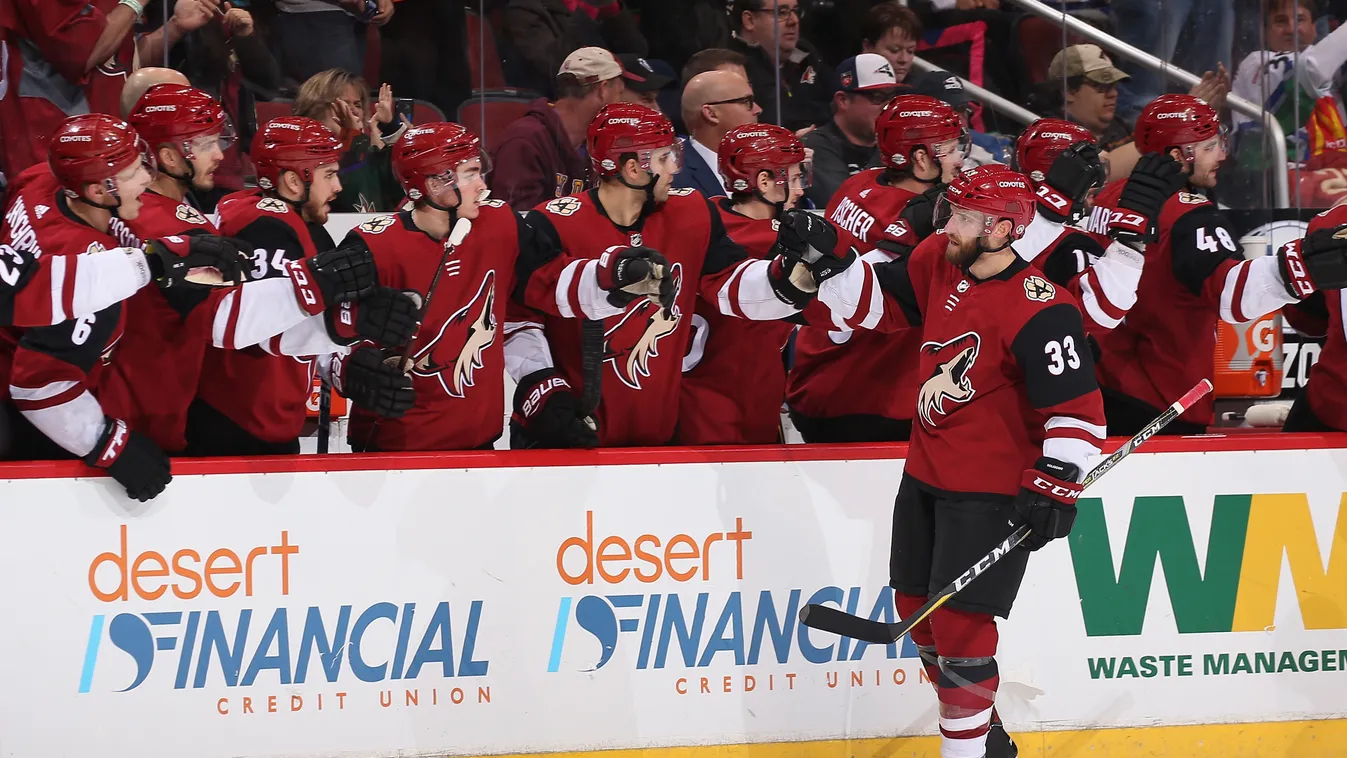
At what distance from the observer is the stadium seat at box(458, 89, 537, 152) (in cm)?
490

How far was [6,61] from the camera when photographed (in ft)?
14.1

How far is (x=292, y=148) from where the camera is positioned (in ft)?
11.6

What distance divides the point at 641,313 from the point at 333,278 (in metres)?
0.82

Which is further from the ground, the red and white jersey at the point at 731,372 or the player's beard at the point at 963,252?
the player's beard at the point at 963,252

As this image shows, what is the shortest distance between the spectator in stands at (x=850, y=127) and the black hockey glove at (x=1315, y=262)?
1589 millimetres

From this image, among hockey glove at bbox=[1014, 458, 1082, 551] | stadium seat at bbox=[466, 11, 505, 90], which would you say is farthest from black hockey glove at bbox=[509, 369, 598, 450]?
stadium seat at bbox=[466, 11, 505, 90]

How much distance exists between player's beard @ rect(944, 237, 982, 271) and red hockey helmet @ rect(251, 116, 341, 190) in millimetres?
1490

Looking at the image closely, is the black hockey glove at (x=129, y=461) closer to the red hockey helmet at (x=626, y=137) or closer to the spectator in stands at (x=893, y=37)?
the red hockey helmet at (x=626, y=137)

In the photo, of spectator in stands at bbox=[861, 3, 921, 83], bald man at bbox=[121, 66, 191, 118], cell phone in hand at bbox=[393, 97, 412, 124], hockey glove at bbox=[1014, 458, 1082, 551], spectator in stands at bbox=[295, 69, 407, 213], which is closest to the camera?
hockey glove at bbox=[1014, 458, 1082, 551]

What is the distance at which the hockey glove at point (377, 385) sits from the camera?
3320 mm

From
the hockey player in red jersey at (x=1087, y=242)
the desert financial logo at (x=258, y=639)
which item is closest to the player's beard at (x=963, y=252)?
the hockey player in red jersey at (x=1087, y=242)

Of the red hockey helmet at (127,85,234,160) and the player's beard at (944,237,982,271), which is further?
the red hockey helmet at (127,85,234,160)

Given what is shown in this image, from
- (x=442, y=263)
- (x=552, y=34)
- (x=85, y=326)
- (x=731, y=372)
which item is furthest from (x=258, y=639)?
(x=552, y=34)

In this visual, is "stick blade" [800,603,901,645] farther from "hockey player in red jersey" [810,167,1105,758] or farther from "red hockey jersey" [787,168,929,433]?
"red hockey jersey" [787,168,929,433]
